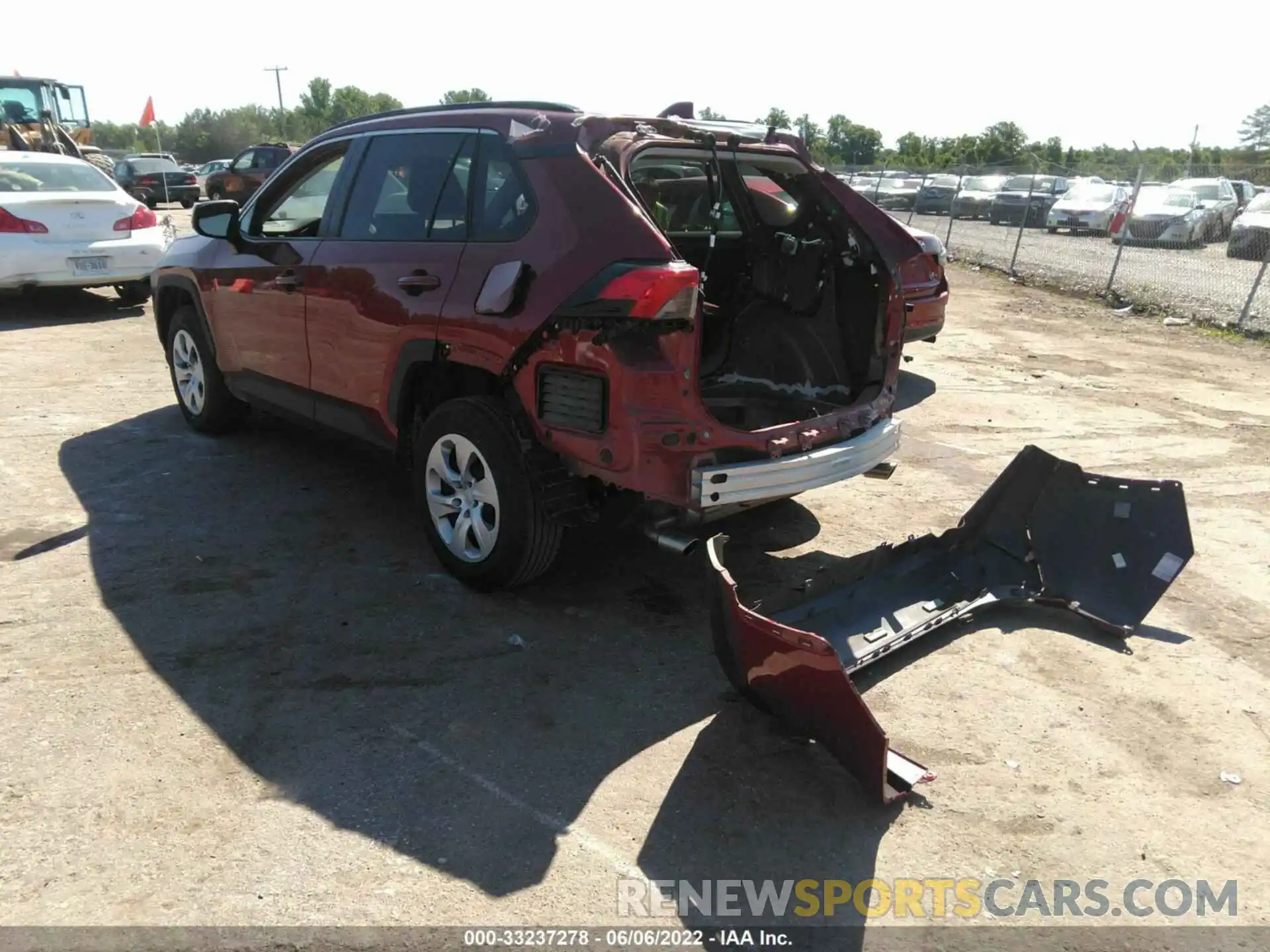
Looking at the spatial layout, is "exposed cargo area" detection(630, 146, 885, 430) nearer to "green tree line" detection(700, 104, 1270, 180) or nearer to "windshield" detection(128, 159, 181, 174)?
"green tree line" detection(700, 104, 1270, 180)

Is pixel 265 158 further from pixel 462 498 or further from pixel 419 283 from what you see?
pixel 462 498

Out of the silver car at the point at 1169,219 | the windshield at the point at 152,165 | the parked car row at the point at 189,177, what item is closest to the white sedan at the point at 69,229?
the silver car at the point at 1169,219

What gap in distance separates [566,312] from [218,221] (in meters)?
3.10

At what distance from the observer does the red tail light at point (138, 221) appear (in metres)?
10.3

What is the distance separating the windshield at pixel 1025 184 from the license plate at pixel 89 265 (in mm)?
23605

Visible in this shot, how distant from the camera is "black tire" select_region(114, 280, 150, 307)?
1111cm

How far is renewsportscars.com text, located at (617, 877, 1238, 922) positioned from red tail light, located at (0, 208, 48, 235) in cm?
989

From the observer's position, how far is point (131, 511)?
5070mm

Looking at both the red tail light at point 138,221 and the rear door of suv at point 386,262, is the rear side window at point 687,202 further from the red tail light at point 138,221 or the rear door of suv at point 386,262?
the red tail light at point 138,221

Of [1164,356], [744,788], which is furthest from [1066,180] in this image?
[744,788]

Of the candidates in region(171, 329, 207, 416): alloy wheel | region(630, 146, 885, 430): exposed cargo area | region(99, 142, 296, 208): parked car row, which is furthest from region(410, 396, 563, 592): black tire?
region(99, 142, 296, 208): parked car row

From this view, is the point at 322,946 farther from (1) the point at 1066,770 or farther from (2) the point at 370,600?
(1) the point at 1066,770

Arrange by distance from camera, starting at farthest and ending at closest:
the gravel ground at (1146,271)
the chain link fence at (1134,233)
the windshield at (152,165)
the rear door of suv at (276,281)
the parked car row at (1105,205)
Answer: the windshield at (152,165), the parked car row at (1105,205), the chain link fence at (1134,233), the gravel ground at (1146,271), the rear door of suv at (276,281)

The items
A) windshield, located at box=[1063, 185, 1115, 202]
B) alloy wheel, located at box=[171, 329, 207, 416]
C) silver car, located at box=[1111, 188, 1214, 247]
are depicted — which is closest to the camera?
alloy wheel, located at box=[171, 329, 207, 416]
